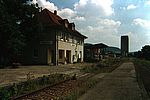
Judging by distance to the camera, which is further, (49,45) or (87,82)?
(49,45)

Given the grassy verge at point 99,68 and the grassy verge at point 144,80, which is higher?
the grassy verge at point 99,68

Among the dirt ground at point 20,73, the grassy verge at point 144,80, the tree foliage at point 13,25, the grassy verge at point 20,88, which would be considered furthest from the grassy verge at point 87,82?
the tree foliage at point 13,25

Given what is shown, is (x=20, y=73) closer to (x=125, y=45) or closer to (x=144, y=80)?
(x=144, y=80)

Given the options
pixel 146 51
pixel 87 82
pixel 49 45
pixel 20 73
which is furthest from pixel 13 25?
pixel 146 51

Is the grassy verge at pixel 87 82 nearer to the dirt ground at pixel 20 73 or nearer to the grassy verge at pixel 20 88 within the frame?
the grassy verge at pixel 20 88

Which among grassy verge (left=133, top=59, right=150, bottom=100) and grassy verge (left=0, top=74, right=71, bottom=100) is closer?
grassy verge (left=0, top=74, right=71, bottom=100)

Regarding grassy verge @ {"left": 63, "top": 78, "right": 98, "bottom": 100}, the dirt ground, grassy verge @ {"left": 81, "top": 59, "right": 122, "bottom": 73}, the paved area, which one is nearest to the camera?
grassy verge @ {"left": 63, "top": 78, "right": 98, "bottom": 100}

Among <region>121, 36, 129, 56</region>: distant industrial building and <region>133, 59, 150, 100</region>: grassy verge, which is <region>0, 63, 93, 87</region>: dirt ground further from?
<region>121, 36, 129, 56</region>: distant industrial building

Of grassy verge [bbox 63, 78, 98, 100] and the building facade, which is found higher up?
the building facade

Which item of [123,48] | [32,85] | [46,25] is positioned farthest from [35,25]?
[123,48]

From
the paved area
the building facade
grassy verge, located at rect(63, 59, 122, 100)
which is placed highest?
the building facade

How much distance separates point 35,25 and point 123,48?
96636mm

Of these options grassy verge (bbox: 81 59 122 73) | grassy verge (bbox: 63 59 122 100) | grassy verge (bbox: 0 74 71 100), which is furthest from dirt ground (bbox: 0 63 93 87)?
grassy verge (bbox: 63 59 122 100)

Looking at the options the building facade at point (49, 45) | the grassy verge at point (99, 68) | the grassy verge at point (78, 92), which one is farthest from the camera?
the building facade at point (49, 45)
